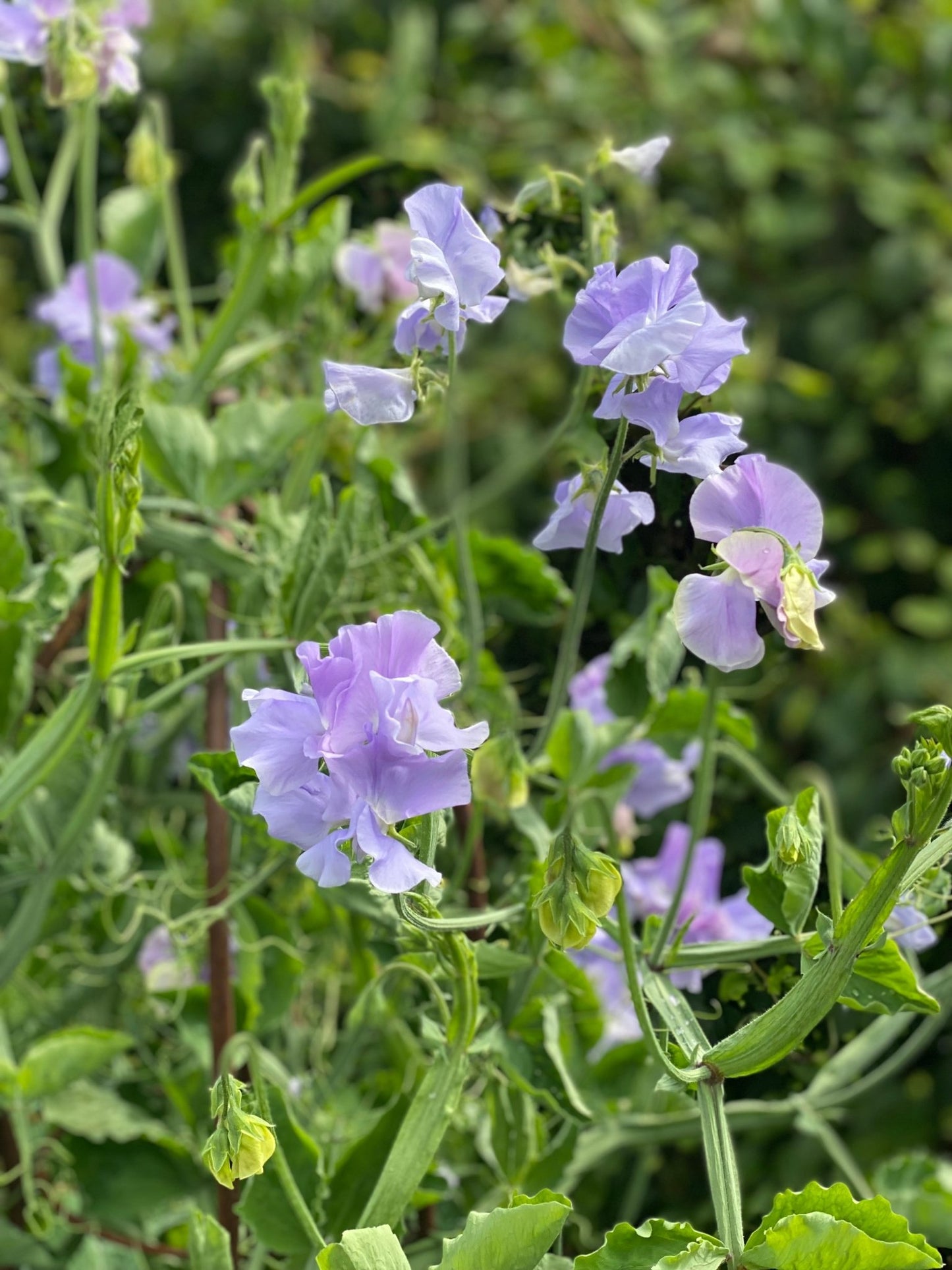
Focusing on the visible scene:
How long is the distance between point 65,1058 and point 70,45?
0.43 metres

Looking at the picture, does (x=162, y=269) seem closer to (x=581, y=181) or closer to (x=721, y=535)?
(x=581, y=181)

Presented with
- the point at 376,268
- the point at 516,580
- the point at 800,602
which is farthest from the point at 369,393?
the point at 376,268

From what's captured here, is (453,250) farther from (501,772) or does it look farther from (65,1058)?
(65,1058)

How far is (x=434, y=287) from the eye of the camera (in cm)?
45

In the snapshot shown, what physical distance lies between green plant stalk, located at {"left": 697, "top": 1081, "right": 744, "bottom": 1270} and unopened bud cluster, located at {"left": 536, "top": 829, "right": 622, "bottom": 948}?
61 millimetres

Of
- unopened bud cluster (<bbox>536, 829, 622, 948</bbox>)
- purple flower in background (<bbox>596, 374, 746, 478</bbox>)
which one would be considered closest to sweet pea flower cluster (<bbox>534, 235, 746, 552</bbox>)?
purple flower in background (<bbox>596, 374, 746, 478</bbox>)

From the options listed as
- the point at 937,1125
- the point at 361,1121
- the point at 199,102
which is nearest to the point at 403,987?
the point at 361,1121

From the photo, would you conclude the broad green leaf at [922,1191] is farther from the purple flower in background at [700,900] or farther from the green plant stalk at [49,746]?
the green plant stalk at [49,746]

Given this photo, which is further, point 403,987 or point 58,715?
point 403,987

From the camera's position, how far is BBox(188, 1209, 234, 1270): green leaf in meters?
0.50

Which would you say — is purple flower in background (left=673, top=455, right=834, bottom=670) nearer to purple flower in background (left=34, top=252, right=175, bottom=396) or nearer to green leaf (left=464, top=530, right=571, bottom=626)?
green leaf (left=464, top=530, right=571, bottom=626)

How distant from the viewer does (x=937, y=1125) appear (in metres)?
1.37

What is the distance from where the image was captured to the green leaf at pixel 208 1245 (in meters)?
A: 0.50

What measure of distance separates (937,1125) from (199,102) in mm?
2079
